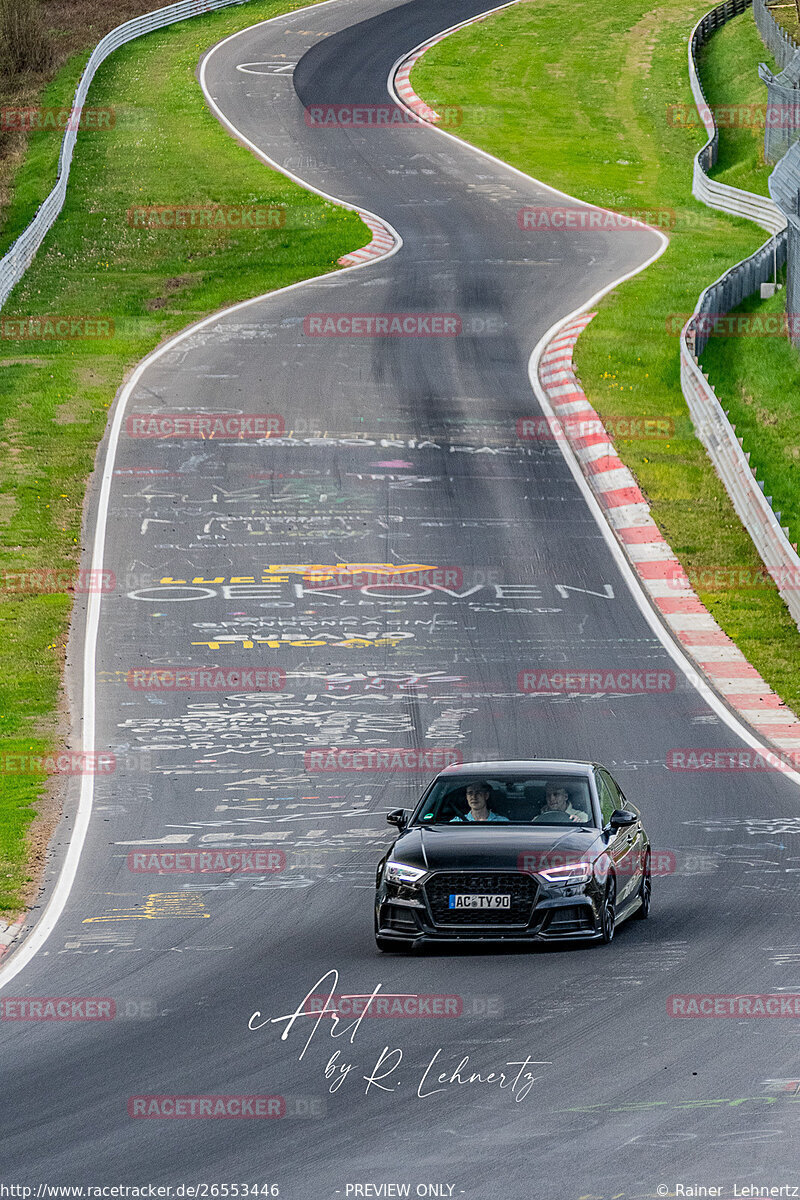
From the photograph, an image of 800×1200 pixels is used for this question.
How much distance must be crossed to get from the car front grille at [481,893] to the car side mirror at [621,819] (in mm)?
1153

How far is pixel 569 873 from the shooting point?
477 inches

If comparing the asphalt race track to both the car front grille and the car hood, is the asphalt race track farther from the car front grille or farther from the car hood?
the car hood

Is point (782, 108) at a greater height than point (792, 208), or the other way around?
point (792, 208)

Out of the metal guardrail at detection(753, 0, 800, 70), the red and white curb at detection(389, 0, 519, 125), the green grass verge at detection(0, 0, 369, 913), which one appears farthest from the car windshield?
the metal guardrail at detection(753, 0, 800, 70)

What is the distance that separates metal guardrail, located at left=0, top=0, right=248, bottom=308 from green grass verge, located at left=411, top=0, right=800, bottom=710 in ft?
39.6

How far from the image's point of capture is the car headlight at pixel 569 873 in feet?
39.7

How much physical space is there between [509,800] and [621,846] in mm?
978

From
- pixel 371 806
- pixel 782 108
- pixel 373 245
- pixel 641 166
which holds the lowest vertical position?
pixel 641 166

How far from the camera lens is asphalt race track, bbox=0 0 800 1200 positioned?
8.95 metres

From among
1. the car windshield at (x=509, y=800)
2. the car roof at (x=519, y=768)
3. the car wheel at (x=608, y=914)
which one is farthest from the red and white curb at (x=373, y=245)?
the car wheel at (x=608, y=914)

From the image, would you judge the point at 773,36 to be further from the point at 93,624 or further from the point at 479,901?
the point at 479,901

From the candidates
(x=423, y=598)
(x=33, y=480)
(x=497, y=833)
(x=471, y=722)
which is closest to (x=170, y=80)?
(x=33, y=480)

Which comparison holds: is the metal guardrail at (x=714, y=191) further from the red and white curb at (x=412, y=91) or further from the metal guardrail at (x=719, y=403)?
the red and white curb at (x=412, y=91)
